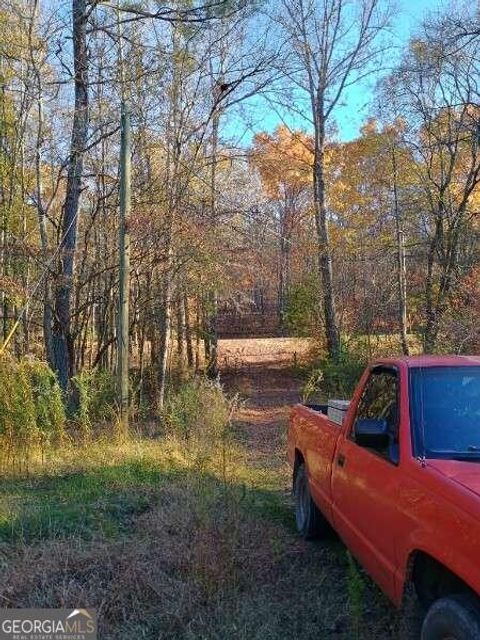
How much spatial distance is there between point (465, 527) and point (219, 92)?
53.4 ft

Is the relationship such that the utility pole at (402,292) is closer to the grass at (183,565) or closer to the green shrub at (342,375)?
the green shrub at (342,375)

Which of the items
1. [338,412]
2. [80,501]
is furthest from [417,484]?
[80,501]

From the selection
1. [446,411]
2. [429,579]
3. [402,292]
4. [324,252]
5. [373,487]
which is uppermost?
[324,252]

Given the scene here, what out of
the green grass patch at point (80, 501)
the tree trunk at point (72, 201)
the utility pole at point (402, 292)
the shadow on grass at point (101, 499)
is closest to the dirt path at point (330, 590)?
the shadow on grass at point (101, 499)

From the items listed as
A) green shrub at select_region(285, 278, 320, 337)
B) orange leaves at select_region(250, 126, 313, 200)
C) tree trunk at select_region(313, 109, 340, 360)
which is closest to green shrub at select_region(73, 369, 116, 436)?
orange leaves at select_region(250, 126, 313, 200)

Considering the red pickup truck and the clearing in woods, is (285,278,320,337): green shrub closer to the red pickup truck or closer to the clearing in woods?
the clearing in woods

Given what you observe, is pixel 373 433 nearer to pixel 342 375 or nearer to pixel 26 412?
pixel 26 412

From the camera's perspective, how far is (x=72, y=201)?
13469 millimetres

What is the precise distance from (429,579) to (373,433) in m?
0.83

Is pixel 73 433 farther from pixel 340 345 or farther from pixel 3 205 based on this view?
pixel 340 345

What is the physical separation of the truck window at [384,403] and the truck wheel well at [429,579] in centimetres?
54

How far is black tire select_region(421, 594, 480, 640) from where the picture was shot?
2479mm

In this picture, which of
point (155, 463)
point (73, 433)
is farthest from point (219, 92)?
point (155, 463)

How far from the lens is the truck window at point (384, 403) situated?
3.60 meters
